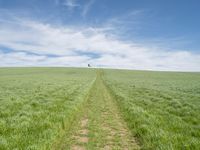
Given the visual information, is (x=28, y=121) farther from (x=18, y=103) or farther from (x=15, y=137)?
(x=18, y=103)

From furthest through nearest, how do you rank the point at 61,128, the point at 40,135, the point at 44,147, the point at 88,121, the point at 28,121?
the point at 88,121, the point at 28,121, the point at 61,128, the point at 40,135, the point at 44,147

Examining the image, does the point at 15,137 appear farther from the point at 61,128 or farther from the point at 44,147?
the point at 61,128

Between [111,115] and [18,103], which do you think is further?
[18,103]

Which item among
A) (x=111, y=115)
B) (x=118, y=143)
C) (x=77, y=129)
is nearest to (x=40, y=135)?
(x=77, y=129)

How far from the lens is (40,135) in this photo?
8141 millimetres

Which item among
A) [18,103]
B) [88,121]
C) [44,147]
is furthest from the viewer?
[18,103]

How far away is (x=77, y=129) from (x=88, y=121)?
5.31ft

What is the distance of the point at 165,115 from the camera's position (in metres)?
12.5

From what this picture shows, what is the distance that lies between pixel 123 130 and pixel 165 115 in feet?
12.7

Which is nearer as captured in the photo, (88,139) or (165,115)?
(88,139)

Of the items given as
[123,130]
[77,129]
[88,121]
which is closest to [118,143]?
[123,130]

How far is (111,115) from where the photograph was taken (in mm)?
13039

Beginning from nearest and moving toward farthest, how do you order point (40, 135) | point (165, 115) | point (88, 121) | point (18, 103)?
point (40, 135) → point (88, 121) → point (165, 115) → point (18, 103)

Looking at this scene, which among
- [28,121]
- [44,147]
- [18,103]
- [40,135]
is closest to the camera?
[44,147]
